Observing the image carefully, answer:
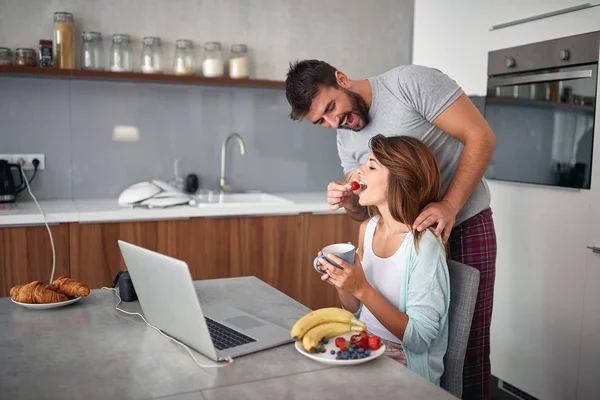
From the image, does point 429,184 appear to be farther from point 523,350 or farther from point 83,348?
point 523,350

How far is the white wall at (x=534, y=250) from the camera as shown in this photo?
2.66m

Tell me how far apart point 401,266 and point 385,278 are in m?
0.07

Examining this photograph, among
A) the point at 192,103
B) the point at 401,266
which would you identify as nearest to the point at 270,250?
the point at 192,103

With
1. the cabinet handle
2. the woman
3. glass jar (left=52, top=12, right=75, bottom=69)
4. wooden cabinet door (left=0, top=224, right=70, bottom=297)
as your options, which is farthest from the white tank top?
glass jar (left=52, top=12, right=75, bottom=69)

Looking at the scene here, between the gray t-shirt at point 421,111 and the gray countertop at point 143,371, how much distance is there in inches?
32.2

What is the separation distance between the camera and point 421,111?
2041 mm

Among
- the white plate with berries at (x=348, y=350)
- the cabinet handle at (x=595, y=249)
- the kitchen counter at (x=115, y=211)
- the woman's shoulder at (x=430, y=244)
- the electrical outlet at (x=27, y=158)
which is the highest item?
the electrical outlet at (x=27, y=158)

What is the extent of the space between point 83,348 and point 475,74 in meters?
2.54

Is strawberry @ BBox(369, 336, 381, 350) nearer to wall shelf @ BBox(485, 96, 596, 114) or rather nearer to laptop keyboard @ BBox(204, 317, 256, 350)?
laptop keyboard @ BBox(204, 317, 256, 350)

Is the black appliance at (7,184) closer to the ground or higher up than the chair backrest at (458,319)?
higher up

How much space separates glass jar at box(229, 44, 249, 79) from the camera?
362 centimetres

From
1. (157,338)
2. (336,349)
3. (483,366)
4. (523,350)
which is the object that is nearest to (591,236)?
(523,350)

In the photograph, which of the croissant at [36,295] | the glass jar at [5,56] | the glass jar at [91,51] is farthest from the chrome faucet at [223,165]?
the croissant at [36,295]

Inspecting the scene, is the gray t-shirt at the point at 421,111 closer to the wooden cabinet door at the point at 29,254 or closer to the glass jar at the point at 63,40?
the wooden cabinet door at the point at 29,254
